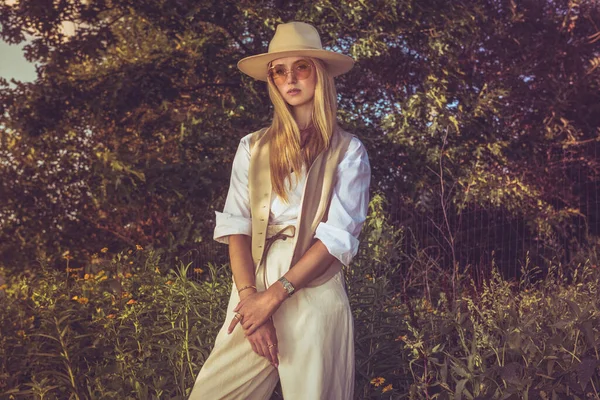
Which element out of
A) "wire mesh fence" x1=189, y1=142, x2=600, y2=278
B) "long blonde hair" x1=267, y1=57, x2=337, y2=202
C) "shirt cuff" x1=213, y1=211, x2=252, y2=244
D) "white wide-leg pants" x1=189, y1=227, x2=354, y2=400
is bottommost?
Result: "wire mesh fence" x1=189, y1=142, x2=600, y2=278

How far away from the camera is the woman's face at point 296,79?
280cm

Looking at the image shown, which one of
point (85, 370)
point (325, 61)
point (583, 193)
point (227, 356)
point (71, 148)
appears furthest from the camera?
point (583, 193)

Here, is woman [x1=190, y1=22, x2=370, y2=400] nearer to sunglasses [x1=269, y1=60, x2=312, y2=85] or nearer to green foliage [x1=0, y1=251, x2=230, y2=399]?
sunglasses [x1=269, y1=60, x2=312, y2=85]

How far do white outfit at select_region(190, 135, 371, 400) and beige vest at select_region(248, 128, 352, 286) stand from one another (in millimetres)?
29

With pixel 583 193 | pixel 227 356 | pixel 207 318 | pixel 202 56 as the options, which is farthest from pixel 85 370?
pixel 583 193

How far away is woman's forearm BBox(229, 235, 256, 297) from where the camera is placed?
2617mm

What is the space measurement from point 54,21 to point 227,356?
30.0 feet

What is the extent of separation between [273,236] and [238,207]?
0.17 meters

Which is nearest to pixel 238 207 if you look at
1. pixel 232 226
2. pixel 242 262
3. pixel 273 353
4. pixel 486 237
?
pixel 232 226

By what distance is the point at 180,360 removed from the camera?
4195mm

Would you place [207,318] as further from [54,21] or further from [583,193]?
[583,193]

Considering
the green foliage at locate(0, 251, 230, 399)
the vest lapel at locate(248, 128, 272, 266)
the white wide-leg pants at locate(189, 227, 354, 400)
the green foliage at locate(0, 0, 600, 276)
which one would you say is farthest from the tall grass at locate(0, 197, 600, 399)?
the green foliage at locate(0, 0, 600, 276)

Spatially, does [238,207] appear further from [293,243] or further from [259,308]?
[259,308]

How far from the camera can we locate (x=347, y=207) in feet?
8.60
